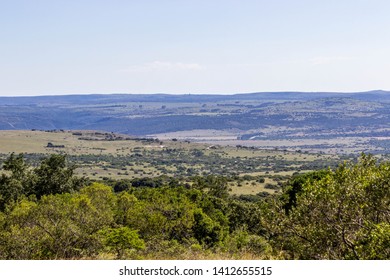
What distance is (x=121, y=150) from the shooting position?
197875 mm

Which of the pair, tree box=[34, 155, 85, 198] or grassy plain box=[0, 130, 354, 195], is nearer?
tree box=[34, 155, 85, 198]

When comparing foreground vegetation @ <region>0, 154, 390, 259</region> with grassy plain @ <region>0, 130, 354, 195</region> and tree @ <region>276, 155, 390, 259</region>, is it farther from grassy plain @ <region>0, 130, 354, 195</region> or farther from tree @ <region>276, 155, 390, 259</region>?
grassy plain @ <region>0, 130, 354, 195</region>

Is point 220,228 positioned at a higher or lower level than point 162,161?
higher

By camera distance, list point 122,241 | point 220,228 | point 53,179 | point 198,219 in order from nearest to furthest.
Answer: point 122,241 < point 198,219 < point 220,228 < point 53,179

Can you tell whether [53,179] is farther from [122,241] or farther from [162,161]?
[162,161]

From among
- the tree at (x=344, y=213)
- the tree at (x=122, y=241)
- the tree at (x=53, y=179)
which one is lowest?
the tree at (x=53, y=179)

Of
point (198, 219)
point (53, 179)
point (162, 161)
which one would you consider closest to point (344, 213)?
point (198, 219)

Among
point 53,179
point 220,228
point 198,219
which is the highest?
point 53,179

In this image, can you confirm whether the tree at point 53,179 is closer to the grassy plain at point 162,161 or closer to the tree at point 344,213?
the tree at point 344,213

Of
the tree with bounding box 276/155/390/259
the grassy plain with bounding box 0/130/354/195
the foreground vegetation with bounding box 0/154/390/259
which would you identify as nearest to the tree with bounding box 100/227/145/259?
the foreground vegetation with bounding box 0/154/390/259

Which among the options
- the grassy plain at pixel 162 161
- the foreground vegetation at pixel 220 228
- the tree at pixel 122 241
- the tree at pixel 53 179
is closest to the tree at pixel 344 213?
the foreground vegetation at pixel 220 228

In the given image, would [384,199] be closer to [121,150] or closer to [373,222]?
[373,222]

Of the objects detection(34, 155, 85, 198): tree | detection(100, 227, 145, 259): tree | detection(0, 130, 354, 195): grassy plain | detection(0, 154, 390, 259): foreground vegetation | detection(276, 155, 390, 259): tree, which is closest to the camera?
detection(276, 155, 390, 259): tree

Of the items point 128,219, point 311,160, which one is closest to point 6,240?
point 128,219
